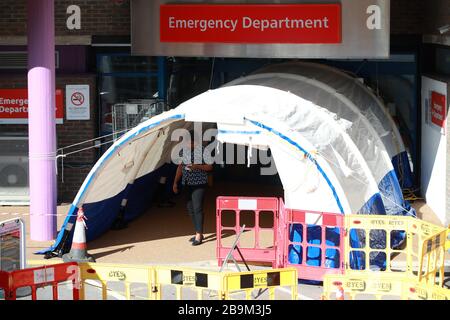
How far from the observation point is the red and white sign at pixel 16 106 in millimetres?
19734

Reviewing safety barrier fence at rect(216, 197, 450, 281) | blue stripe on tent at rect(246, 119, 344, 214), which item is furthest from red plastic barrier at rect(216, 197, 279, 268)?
blue stripe on tent at rect(246, 119, 344, 214)

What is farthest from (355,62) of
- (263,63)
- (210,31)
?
(210,31)

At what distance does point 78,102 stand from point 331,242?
24.4 feet

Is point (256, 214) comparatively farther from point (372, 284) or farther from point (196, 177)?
point (372, 284)

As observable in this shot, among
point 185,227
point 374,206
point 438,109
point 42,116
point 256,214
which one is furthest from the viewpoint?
point 438,109

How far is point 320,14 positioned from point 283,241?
562 cm

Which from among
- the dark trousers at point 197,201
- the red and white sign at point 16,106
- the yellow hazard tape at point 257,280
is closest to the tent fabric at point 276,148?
the dark trousers at point 197,201

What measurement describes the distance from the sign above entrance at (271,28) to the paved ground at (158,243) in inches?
116

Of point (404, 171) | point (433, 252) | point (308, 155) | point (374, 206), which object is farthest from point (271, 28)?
point (433, 252)

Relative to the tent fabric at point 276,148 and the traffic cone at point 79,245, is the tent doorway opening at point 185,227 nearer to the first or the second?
the traffic cone at point 79,245

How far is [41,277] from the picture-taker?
9789mm

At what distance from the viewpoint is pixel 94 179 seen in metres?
15.3

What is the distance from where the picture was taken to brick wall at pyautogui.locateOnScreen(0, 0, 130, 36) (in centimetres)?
1977

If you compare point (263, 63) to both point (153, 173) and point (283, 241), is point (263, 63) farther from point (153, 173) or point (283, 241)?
point (283, 241)
